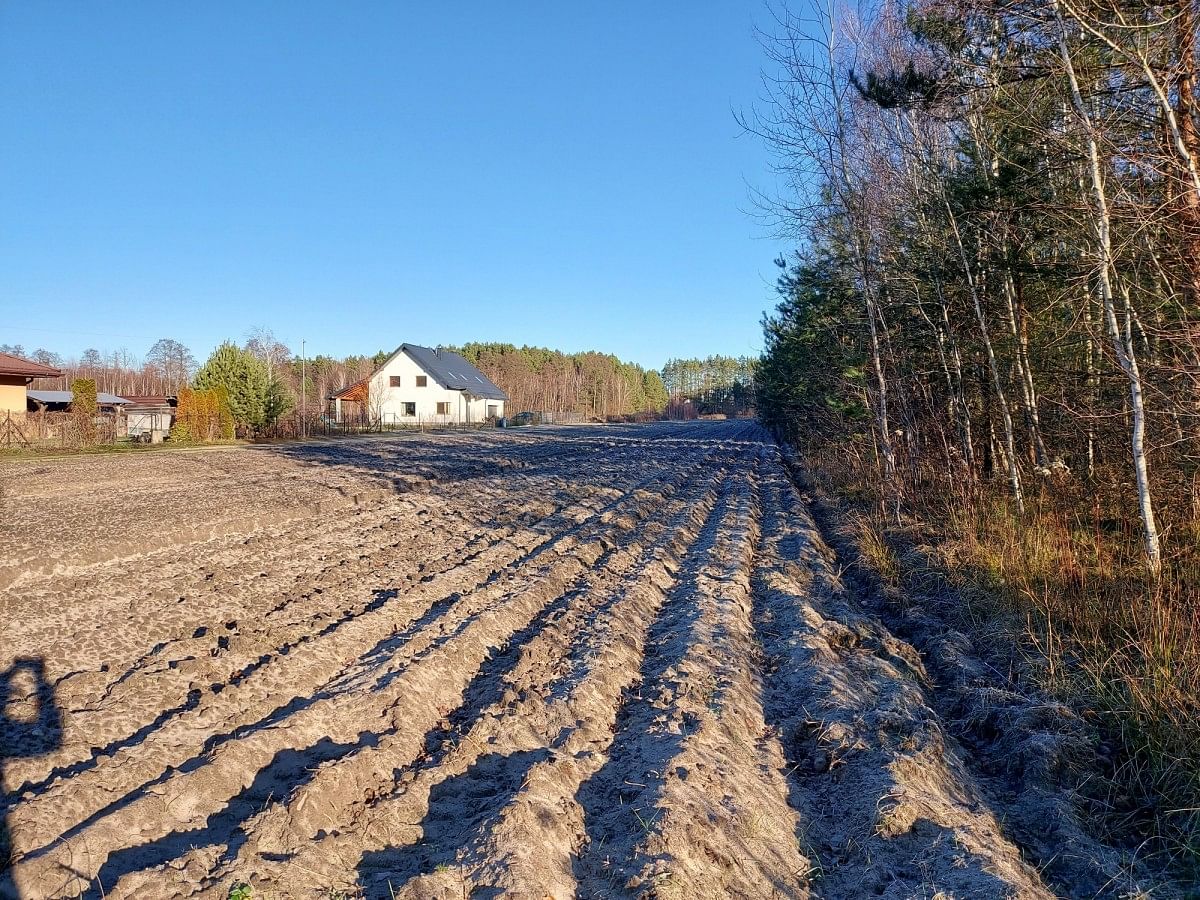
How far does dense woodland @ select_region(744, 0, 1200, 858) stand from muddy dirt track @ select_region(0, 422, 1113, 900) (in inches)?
62.5

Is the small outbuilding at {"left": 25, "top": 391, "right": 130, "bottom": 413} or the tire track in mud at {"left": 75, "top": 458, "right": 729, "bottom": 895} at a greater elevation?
the small outbuilding at {"left": 25, "top": 391, "right": 130, "bottom": 413}

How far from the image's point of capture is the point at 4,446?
23547mm

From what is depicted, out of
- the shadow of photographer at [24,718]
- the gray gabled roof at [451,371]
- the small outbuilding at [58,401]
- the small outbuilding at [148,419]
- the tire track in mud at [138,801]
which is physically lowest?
the tire track in mud at [138,801]

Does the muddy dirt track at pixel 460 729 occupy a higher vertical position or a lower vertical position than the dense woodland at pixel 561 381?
lower

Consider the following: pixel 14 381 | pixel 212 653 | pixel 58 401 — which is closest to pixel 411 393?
pixel 58 401

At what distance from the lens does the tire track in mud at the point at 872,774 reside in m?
3.12

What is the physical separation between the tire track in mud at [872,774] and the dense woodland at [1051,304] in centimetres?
105

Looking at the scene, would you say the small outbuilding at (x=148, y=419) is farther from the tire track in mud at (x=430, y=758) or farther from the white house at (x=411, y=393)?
the tire track in mud at (x=430, y=758)

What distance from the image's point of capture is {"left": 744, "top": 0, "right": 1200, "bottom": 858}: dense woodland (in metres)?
5.65

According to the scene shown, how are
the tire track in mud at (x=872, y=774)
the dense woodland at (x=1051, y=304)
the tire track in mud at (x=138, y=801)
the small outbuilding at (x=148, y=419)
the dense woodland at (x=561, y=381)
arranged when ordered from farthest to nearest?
the dense woodland at (x=561, y=381) → the small outbuilding at (x=148, y=419) → the dense woodland at (x=1051, y=304) → the tire track in mud at (x=872, y=774) → the tire track in mud at (x=138, y=801)

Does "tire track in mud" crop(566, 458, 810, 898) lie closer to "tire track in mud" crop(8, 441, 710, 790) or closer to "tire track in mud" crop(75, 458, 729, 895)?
"tire track in mud" crop(75, 458, 729, 895)

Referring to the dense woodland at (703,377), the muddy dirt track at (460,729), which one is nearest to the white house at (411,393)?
the muddy dirt track at (460,729)

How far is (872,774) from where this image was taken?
3.86 meters

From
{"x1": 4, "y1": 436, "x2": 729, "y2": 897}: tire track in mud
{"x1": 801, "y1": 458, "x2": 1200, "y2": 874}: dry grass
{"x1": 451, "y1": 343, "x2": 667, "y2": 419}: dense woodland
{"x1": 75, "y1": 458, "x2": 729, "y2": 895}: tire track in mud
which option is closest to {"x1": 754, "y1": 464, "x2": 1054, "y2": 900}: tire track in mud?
{"x1": 801, "y1": 458, "x2": 1200, "y2": 874}: dry grass
